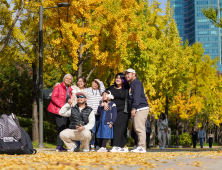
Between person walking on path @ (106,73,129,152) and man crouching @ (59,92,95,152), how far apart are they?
2.13 feet

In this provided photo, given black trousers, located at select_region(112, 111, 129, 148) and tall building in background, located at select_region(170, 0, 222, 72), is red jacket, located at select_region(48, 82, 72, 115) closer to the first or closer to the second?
black trousers, located at select_region(112, 111, 129, 148)

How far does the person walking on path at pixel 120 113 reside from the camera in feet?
26.8

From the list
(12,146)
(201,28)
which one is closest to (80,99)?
(12,146)

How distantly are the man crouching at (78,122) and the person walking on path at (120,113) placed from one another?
65 cm

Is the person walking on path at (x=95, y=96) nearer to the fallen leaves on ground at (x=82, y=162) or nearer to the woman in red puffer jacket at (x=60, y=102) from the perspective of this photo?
the woman in red puffer jacket at (x=60, y=102)

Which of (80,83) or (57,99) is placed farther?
(80,83)

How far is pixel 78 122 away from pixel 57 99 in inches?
51.2

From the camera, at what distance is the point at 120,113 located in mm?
8336

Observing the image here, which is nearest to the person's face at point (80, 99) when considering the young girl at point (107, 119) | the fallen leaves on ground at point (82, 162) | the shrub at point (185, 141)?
the young girl at point (107, 119)

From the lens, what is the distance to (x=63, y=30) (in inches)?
501

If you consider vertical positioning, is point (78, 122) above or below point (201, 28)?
below

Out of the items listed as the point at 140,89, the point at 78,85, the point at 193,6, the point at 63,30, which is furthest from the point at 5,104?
the point at 193,6

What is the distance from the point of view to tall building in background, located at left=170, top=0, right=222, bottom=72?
136 metres

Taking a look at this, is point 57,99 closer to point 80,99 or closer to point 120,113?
point 80,99
